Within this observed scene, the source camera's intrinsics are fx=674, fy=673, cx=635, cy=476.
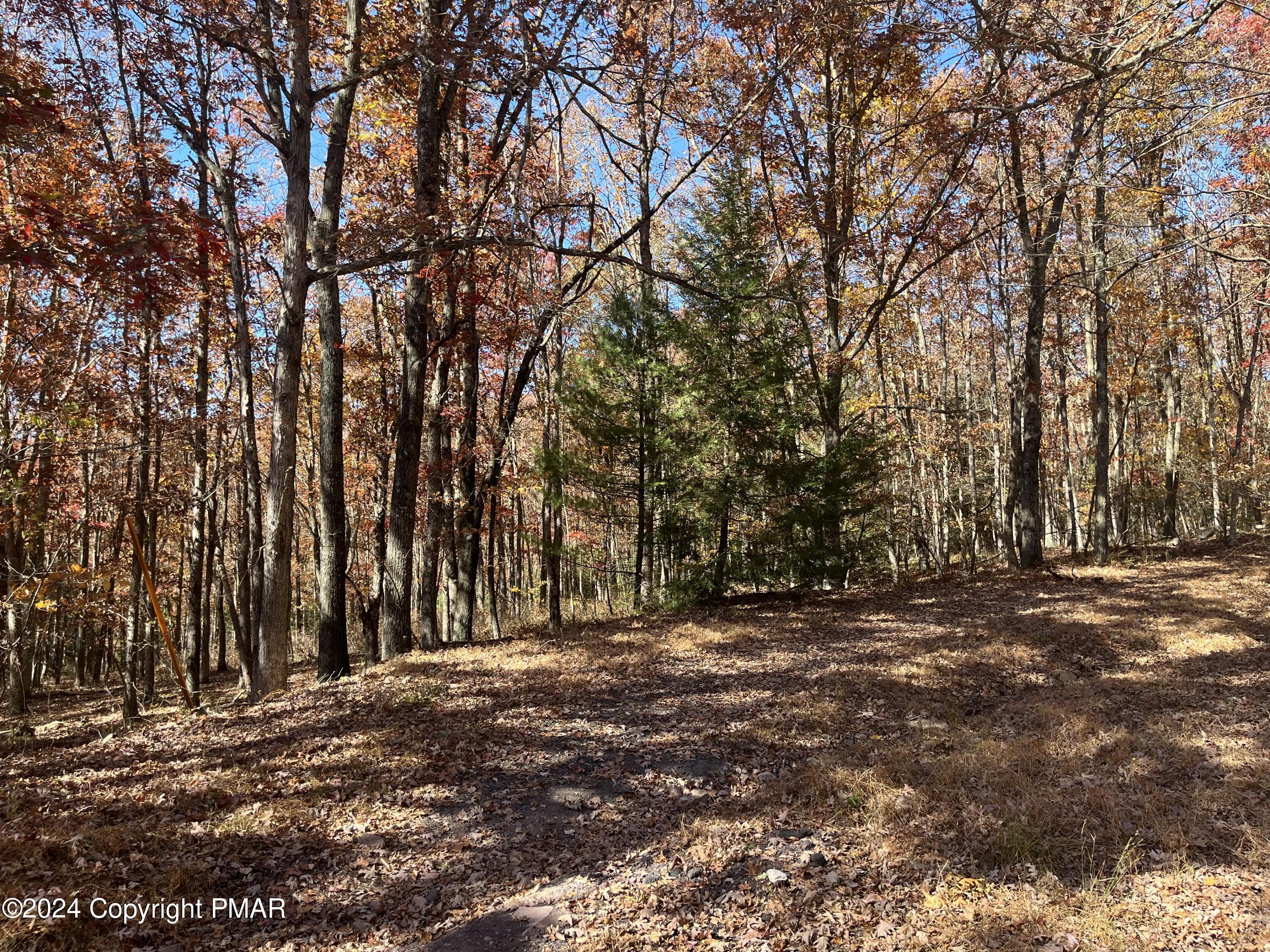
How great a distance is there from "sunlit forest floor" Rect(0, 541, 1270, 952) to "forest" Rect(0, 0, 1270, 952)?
0.05 meters

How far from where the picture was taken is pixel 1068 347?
2095cm

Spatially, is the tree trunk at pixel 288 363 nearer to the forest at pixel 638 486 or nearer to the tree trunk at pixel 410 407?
the forest at pixel 638 486

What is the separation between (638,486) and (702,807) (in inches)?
364

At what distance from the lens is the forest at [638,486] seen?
454 centimetres

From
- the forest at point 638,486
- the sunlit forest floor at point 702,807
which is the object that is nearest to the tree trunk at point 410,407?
the forest at point 638,486

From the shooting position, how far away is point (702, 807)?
549 centimetres

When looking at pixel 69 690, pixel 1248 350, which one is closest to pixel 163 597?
pixel 69 690

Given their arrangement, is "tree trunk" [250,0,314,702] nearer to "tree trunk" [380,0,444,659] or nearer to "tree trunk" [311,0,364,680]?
"tree trunk" [311,0,364,680]

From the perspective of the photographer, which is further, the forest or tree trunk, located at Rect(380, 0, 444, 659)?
tree trunk, located at Rect(380, 0, 444, 659)

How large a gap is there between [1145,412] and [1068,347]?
45.9 ft

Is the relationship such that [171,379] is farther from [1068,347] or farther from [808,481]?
[1068,347]

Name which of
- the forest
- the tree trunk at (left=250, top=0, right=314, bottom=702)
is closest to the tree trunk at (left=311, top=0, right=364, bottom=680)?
the forest

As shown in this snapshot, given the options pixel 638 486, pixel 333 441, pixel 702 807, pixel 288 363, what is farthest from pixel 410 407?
pixel 702 807

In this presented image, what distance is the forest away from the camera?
4.54 meters
